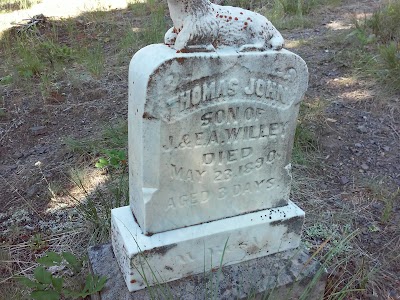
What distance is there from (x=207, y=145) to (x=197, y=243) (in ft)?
1.54

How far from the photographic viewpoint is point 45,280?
1.88 m

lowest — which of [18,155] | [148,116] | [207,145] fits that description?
[18,155]

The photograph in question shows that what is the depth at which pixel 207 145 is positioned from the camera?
1.82 m

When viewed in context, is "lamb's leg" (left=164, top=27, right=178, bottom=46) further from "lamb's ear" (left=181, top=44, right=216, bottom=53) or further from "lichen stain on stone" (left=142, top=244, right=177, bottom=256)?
"lichen stain on stone" (left=142, top=244, right=177, bottom=256)

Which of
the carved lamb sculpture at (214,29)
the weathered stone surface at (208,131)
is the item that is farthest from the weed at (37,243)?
the carved lamb sculpture at (214,29)

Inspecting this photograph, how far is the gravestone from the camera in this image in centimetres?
164

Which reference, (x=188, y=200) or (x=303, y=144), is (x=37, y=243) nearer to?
(x=188, y=200)

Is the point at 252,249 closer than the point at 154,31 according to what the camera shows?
Yes

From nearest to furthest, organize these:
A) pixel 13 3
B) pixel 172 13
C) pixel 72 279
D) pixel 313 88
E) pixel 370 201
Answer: pixel 172 13
pixel 72 279
pixel 370 201
pixel 313 88
pixel 13 3

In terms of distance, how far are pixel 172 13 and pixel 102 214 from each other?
4.46 ft

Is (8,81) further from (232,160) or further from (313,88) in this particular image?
(232,160)

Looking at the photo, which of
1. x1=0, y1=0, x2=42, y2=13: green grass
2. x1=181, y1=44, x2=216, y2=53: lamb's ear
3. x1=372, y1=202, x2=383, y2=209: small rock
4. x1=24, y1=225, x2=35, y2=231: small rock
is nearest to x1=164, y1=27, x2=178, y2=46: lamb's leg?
x1=181, y1=44, x2=216, y2=53: lamb's ear

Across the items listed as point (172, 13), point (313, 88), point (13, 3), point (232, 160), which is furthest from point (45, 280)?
point (13, 3)

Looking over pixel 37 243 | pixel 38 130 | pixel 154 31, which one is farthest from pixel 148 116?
pixel 154 31
